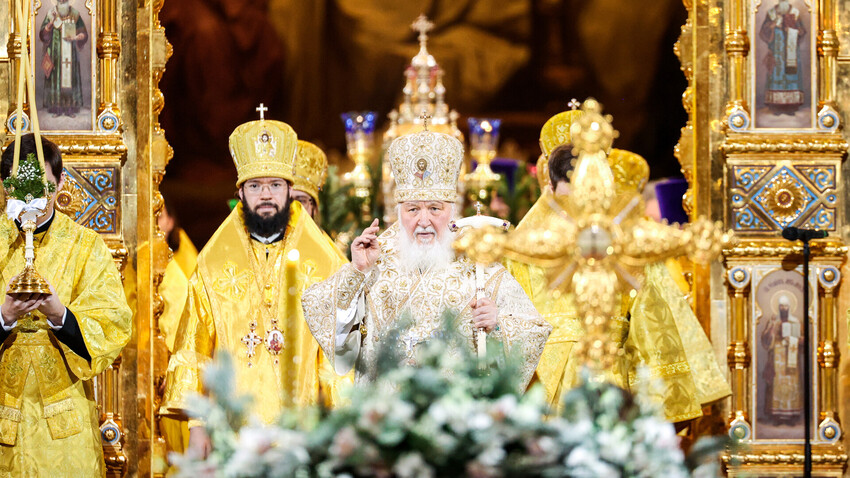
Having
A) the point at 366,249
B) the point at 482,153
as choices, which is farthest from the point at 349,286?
the point at 482,153

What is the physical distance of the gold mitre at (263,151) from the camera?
669 cm

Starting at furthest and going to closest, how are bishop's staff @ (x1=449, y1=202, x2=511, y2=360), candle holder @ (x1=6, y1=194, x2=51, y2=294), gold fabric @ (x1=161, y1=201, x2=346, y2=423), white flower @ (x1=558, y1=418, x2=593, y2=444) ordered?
gold fabric @ (x1=161, y1=201, x2=346, y2=423) < candle holder @ (x1=6, y1=194, x2=51, y2=294) < bishop's staff @ (x1=449, y1=202, x2=511, y2=360) < white flower @ (x1=558, y1=418, x2=593, y2=444)

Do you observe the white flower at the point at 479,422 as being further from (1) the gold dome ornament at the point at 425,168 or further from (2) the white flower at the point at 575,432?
(1) the gold dome ornament at the point at 425,168

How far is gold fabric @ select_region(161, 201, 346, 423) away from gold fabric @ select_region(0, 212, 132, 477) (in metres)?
0.75

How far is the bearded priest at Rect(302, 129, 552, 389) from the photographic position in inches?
214

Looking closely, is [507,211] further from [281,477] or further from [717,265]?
[281,477]

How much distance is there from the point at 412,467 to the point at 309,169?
4.80 m

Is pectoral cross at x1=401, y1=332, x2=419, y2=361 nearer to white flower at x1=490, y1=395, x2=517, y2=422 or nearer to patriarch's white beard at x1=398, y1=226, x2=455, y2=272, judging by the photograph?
patriarch's white beard at x1=398, y1=226, x2=455, y2=272

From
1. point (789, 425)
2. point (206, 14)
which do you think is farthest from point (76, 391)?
point (206, 14)

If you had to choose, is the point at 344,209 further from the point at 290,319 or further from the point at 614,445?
the point at 614,445

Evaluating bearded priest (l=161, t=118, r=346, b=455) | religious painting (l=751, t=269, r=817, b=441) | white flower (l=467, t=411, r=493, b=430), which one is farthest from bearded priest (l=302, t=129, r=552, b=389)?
white flower (l=467, t=411, r=493, b=430)

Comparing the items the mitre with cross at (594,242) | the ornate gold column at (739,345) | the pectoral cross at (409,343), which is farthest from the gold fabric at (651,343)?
the mitre with cross at (594,242)

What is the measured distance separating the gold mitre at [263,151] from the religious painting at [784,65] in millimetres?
2336

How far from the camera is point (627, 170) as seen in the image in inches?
280
